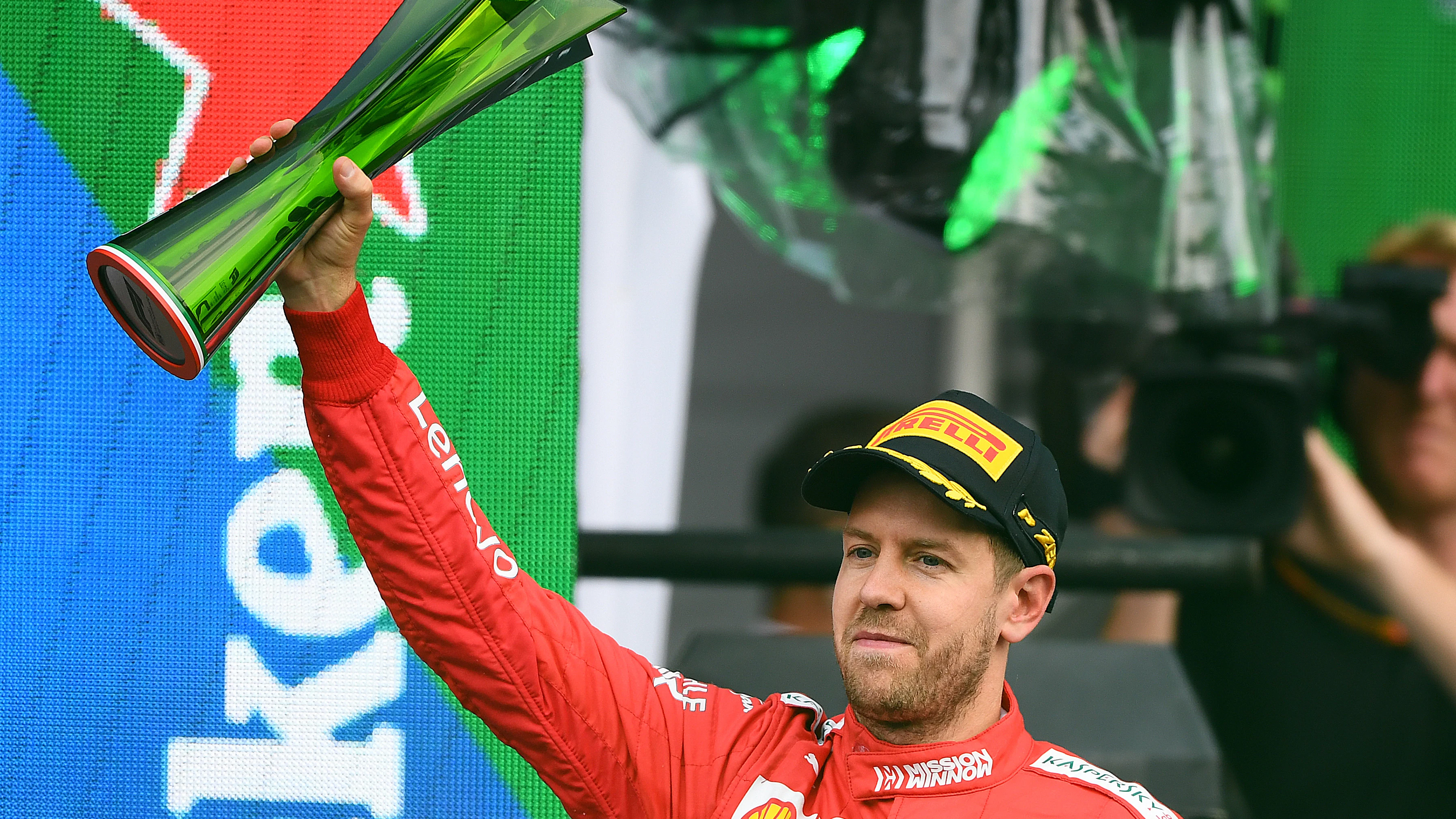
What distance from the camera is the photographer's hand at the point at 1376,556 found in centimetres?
195

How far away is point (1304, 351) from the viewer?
6.56 ft

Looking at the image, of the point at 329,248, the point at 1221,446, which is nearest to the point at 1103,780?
the point at 329,248

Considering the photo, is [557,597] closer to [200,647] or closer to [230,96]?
[200,647]

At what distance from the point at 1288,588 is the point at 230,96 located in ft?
5.73

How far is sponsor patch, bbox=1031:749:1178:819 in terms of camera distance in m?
1.13


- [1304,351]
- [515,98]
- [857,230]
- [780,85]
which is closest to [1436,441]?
[1304,351]

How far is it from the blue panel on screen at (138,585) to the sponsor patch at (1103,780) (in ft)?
2.54

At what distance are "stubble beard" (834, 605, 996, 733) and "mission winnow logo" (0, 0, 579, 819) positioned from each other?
58cm

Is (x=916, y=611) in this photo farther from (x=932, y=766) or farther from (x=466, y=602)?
(x=466, y=602)

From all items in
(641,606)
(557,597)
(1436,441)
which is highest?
(557,597)

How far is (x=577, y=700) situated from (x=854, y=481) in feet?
1.05

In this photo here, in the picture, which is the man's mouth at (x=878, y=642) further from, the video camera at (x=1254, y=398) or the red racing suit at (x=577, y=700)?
the video camera at (x=1254, y=398)

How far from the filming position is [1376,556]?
6.56 ft

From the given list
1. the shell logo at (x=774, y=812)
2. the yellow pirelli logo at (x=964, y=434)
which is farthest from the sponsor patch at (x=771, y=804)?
the yellow pirelli logo at (x=964, y=434)
